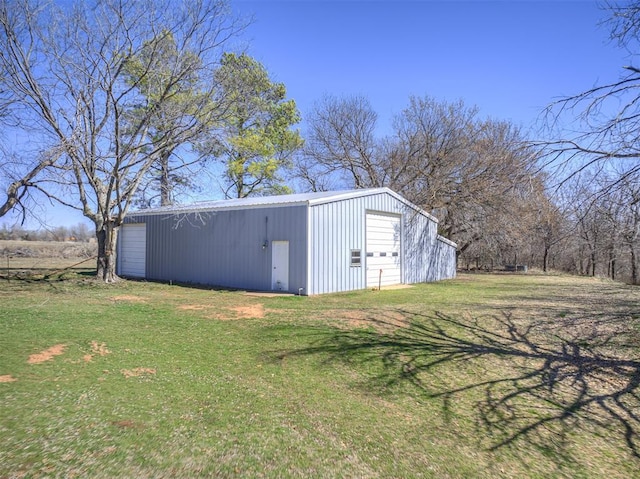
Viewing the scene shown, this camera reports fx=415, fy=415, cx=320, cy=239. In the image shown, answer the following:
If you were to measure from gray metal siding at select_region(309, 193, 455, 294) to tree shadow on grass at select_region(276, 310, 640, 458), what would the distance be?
511 cm

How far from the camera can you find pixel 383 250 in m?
16.9

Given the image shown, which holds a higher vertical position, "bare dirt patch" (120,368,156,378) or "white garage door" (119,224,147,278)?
"white garage door" (119,224,147,278)

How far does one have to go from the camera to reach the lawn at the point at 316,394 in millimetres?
3387

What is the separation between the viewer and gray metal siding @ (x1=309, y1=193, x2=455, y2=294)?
13719 mm

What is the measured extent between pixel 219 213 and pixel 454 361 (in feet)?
39.4

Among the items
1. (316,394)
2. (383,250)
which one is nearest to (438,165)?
(383,250)

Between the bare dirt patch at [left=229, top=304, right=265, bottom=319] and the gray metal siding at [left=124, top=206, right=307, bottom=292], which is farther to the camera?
the gray metal siding at [left=124, top=206, right=307, bottom=292]

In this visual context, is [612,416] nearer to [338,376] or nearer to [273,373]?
[338,376]

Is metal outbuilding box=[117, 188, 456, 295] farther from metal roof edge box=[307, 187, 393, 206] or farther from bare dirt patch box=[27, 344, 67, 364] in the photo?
bare dirt patch box=[27, 344, 67, 364]

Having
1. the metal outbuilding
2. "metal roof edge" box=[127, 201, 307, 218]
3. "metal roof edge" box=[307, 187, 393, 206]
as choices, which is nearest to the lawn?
the metal outbuilding

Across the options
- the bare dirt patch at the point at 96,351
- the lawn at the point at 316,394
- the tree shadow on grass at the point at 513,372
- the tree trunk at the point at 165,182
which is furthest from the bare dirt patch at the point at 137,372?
the tree trunk at the point at 165,182

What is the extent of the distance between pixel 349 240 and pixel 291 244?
2.35 meters

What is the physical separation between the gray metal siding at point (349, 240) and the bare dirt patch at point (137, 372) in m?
8.21

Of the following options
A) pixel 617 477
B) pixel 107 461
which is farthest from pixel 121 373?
pixel 617 477
